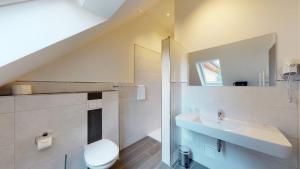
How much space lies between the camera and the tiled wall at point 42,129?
3.90 ft

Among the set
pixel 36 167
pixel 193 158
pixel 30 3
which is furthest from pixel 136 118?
pixel 30 3

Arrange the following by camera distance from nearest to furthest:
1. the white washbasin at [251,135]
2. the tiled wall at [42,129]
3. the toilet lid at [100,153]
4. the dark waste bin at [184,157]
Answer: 1. the white washbasin at [251,135]
2. the tiled wall at [42,129]
3. the toilet lid at [100,153]
4. the dark waste bin at [184,157]

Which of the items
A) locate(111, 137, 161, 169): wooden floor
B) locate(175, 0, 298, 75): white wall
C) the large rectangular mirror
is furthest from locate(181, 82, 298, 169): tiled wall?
locate(111, 137, 161, 169): wooden floor

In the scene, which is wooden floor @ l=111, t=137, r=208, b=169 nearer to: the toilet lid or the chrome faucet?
the toilet lid

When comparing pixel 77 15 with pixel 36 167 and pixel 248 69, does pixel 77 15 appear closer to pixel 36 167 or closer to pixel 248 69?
pixel 36 167

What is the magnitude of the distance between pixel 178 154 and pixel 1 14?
2645mm

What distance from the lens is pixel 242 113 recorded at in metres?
1.67

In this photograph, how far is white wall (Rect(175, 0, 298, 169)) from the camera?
4.55ft

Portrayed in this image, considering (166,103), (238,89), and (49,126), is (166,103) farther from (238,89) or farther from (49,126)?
(49,126)

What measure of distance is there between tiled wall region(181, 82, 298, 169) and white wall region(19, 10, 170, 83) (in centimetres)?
130

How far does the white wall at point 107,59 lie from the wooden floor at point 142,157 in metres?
1.39

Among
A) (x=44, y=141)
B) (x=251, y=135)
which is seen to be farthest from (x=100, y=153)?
(x=251, y=135)

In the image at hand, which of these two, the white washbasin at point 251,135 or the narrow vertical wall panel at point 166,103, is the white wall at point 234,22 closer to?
the narrow vertical wall panel at point 166,103

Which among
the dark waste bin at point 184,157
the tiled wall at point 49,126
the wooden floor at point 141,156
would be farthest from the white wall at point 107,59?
the dark waste bin at point 184,157
